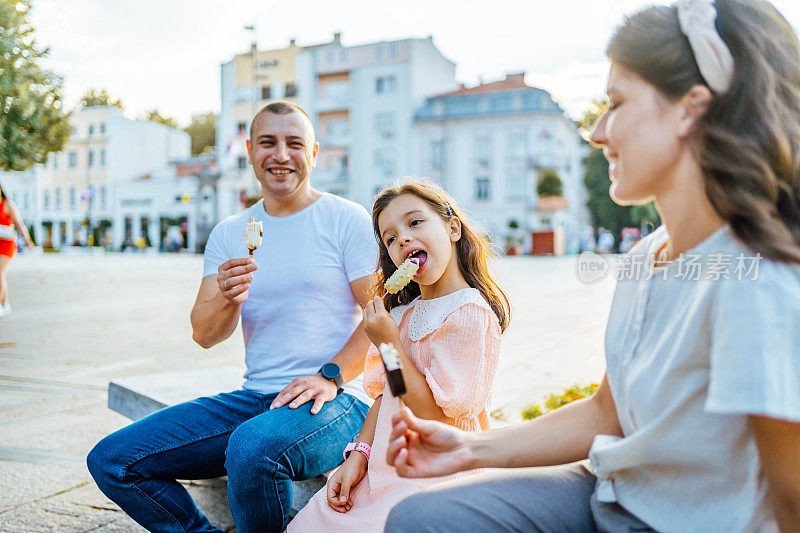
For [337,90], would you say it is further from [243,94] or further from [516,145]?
[516,145]

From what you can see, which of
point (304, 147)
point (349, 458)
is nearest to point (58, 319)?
point (304, 147)

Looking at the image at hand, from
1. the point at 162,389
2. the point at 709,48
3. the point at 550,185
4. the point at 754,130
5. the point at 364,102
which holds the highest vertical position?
the point at 364,102

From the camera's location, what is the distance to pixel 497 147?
4206 cm

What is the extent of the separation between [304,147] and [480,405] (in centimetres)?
145

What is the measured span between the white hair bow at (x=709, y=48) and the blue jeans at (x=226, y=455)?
163 cm

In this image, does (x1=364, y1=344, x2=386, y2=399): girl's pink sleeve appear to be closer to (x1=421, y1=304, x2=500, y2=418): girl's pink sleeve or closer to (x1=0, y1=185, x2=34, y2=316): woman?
(x1=421, y1=304, x2=500, y2=418): girl's pink sleeve

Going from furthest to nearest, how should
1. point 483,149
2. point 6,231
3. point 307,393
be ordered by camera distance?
point 483,149, point 6,231, point 307,393

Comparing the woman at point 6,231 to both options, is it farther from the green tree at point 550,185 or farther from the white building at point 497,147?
the green tree at point 550,185

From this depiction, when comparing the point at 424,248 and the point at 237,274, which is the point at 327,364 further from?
the point at 424,248

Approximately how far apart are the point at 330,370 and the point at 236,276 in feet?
1.53

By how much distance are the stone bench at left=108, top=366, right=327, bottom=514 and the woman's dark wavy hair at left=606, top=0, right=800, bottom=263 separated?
2.74m

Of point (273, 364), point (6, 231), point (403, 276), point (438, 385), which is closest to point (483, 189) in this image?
point (6, 231)

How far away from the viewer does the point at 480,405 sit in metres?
1.95

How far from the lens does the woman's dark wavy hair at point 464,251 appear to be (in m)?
2.20
